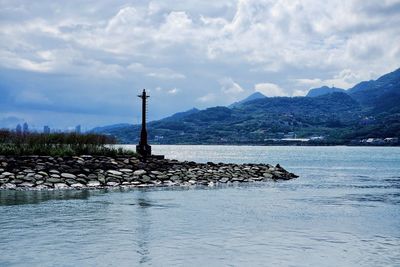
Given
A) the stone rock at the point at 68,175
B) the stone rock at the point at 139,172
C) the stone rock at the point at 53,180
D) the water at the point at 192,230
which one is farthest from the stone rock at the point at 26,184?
the stone rock at the point at 139,172

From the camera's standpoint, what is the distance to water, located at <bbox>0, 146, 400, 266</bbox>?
1639cm

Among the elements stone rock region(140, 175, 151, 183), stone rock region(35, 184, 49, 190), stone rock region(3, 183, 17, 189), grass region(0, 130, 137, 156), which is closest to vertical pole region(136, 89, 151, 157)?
grass region(0, 130, 137, 156)

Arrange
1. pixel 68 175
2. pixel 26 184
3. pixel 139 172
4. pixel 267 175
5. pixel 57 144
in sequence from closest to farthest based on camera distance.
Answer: pixel 26 184, pixel 68 175, pixel 139 172, pixel 57 144, pixel 267 175

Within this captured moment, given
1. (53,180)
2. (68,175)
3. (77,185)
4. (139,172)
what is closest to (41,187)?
(53,180)

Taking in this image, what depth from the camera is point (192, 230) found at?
21312 millimetres

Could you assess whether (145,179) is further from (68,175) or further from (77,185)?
(68,175)

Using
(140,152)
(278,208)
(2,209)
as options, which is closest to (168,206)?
(278,208)

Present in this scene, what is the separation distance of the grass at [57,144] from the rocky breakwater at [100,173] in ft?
5.44

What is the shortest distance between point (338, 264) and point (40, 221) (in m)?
12.7

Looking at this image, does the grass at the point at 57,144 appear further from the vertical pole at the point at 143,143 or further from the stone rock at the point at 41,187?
the stone rock at the point at 41,187

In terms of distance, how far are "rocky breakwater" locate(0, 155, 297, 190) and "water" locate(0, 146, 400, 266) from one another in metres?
2.56

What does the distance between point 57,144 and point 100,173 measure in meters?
6.42

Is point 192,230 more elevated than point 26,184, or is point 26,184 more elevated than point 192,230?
point 26,184

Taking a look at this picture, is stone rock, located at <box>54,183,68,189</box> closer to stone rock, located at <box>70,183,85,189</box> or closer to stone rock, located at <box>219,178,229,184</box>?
stone rock, located at <box>70,183,85,189</box>
